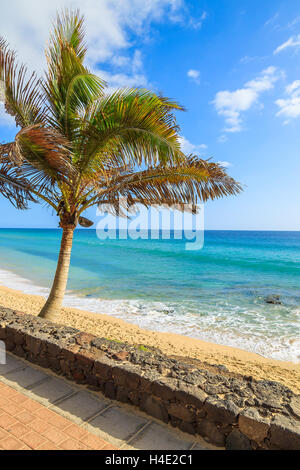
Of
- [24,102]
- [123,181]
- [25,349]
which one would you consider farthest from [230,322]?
[24,102]

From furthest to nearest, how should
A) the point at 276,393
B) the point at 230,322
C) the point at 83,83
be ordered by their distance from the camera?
the point at 230,322 → the point at 83,83 → the point at 276,393

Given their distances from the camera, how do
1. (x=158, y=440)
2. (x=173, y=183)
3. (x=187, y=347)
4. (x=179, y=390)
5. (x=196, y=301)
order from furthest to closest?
(x=196, y=301), (x=187, y=347), (x=173, y=183), (x=179, y=390), (x=158, y=440)

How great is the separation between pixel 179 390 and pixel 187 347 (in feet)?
16.0

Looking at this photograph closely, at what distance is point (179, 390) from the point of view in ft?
9.57

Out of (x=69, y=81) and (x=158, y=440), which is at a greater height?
(x=69, y=81)

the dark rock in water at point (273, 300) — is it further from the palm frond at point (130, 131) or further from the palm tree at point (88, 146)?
the palm frond at point (130, 131)

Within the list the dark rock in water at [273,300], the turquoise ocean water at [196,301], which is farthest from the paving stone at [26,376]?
the dark rock in water at [273,300]

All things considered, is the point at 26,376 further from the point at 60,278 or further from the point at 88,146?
the point at 88,146

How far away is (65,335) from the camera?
169 inches

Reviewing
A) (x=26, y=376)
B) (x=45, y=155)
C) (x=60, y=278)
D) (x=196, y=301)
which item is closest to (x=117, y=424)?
(x=26, y=376)

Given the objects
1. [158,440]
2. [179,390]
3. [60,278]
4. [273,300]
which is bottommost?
[273,300]

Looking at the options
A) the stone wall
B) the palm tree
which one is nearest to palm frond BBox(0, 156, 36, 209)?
the palm tree
